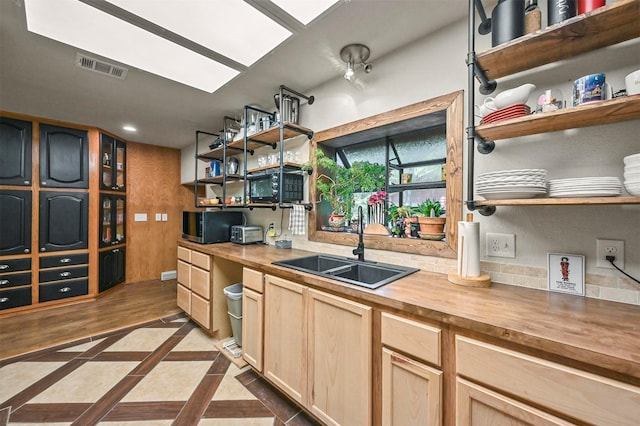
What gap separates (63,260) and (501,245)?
4.81 metres

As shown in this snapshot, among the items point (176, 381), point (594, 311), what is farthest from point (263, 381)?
point (594, 311)

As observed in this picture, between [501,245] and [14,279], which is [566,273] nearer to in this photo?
[501,245]

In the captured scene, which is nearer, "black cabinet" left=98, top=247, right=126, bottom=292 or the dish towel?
the dish towel

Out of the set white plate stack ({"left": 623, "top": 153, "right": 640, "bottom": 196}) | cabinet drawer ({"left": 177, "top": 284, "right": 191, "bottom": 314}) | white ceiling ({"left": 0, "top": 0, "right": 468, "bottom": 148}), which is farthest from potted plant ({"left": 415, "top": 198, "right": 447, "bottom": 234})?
cabinet drawer ({"left": 177, "top": 284, "right": 191, "bottom": 314})

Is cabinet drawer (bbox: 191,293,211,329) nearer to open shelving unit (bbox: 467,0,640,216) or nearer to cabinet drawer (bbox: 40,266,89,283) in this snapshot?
cabinet drawer (bbox: 40,266,89,283)

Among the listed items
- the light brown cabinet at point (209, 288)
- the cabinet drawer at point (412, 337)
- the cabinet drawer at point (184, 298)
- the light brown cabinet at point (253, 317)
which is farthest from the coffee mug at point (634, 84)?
→ the cabinet drawer at point (184, 298)

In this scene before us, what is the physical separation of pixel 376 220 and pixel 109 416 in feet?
7.20

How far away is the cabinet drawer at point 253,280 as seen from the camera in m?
1.83

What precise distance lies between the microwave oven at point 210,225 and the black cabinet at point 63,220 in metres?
1.59

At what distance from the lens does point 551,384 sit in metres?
0.77

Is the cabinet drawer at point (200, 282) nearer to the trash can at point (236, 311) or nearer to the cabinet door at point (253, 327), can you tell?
the trash can at point (236, 311)

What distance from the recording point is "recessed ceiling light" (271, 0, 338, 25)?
55.1 inches

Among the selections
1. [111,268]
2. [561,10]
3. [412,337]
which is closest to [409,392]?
[412,337]

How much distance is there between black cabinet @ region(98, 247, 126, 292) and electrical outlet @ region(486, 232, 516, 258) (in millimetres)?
4688
